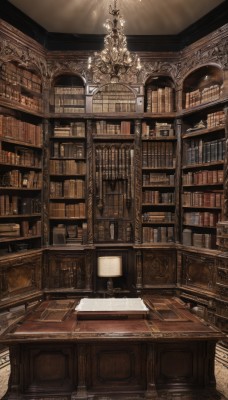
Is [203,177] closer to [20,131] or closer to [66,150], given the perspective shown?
[66,150]

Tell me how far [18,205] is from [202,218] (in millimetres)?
2494

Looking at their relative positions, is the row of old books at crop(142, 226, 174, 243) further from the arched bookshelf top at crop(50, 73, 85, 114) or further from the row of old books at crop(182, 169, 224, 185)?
the arched bookshelf top at crop(50, 73, 85, 114)

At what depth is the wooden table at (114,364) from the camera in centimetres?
224

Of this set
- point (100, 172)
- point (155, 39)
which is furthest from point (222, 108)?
point (100, 172)

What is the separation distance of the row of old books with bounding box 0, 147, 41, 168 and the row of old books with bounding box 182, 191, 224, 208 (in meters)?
2.15

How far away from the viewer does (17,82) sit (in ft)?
12.8

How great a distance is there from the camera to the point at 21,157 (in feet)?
13.2

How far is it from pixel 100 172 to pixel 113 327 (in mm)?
2463

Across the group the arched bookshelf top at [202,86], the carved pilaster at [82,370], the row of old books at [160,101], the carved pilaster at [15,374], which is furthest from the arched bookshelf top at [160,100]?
the carved pilaster at [15,374]

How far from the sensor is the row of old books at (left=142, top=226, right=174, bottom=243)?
4383mm

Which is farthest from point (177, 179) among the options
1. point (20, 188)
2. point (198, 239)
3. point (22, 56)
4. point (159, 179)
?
point (22, 56)

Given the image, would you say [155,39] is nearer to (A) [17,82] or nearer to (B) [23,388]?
(A) [17,82]

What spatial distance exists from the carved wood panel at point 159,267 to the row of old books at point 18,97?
2.57m

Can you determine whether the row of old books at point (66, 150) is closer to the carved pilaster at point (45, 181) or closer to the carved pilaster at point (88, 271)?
the carved pilaster at point (45, 181)
